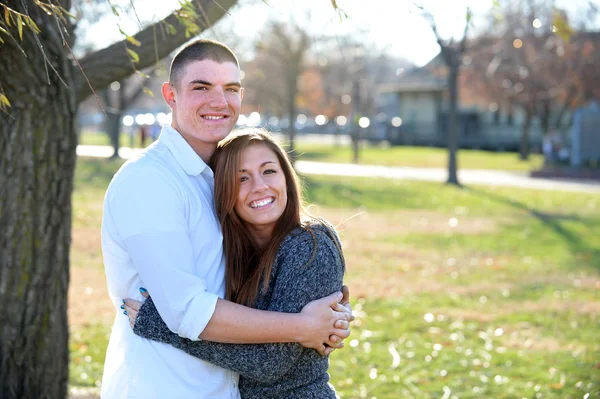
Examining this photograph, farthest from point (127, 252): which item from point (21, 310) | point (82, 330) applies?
point (82, 330)

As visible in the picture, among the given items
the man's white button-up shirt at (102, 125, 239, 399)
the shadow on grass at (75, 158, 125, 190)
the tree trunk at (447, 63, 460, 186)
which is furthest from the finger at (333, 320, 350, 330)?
the tree trunk at (447, 63, 460, 186)

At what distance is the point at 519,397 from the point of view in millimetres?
6453

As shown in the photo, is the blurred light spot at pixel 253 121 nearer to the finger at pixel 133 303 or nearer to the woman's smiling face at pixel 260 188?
the woman's smiling face at pixel 260 188

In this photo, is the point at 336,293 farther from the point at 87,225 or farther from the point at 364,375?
the point at 87,225

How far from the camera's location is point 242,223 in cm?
326

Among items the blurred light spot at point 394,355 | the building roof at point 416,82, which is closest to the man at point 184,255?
the blurred light spot at point 394,355

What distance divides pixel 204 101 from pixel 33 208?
1.93 metres

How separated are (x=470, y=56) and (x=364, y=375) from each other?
1488 inches

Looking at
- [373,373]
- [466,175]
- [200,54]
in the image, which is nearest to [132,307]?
[200,54]

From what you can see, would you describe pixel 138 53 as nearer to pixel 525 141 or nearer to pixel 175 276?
pixel 175 276

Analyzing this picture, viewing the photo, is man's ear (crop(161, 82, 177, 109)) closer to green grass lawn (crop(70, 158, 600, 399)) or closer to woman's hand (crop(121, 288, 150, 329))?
woman's hand (crop(121, 288, 150, 329))

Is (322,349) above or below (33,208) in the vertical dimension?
below

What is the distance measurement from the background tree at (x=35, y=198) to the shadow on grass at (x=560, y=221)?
9.42 meters

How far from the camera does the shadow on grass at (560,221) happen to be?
13323 mm
